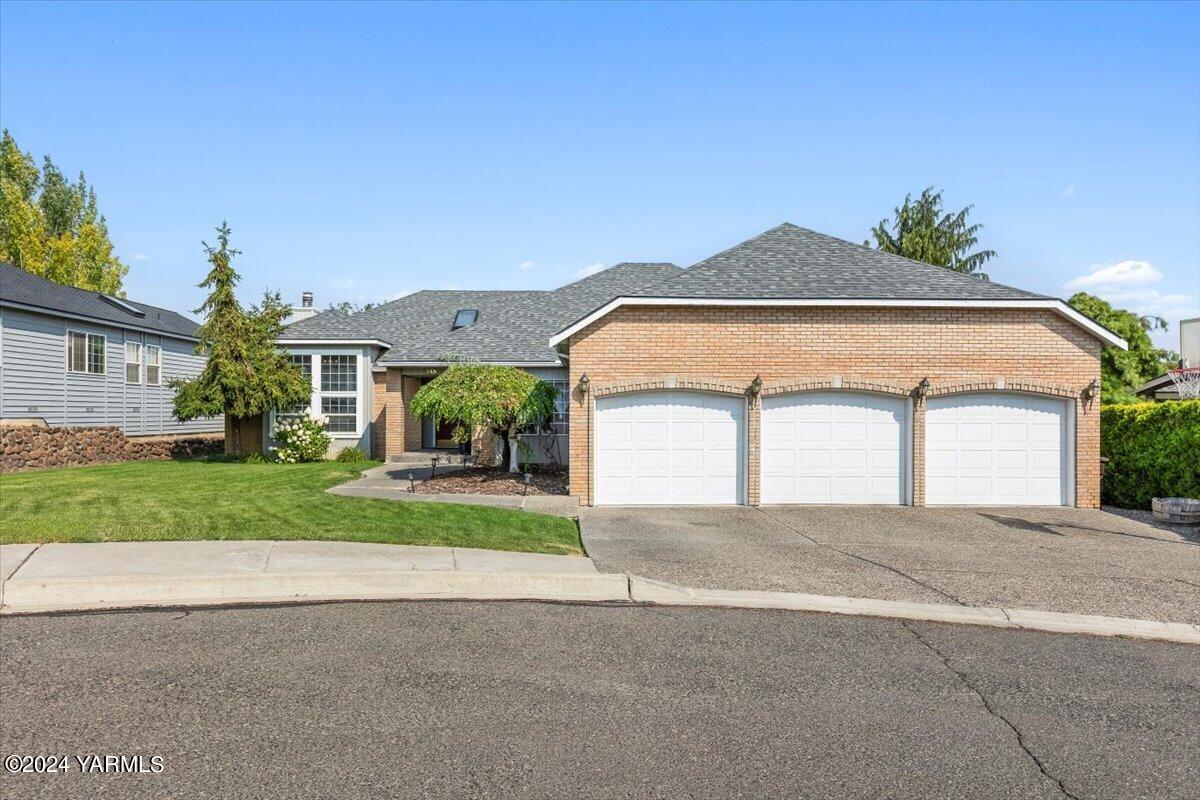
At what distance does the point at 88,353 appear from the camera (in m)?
24.7

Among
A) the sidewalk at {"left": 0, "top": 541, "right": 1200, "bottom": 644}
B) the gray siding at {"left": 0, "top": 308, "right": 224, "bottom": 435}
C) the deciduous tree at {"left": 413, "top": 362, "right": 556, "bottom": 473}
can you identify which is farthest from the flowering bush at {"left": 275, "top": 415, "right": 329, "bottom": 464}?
the sidewalk at {"left": 0, "top": 541, "right": 1200, "bottom": 644}

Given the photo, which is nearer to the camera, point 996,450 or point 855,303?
point 855,303

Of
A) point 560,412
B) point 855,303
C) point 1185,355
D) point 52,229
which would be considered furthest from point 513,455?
point 52,229

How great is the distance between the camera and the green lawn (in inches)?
390

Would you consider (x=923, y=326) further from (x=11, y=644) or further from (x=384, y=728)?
(x=11, y=644)

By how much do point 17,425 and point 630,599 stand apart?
769 inches

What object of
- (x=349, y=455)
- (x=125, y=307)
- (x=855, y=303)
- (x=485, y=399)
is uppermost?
(x=125, y=307)

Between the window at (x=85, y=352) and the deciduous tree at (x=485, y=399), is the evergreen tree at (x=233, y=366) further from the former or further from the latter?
the deciduous tree at (x=485, y=399)

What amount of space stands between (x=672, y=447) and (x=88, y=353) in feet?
67.6

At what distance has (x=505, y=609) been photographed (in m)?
7.25

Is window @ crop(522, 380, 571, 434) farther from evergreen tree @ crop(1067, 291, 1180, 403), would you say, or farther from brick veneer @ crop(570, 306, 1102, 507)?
evergreen tree @ crop(1067, 291, 1180, 403)

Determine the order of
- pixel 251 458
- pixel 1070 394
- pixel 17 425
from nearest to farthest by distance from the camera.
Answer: pixel 1070 394 → pixel 17 425 → pixel 251 458

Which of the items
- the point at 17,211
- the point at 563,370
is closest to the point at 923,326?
the point at 563,370

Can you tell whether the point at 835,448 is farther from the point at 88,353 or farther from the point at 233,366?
the point at 88,353
